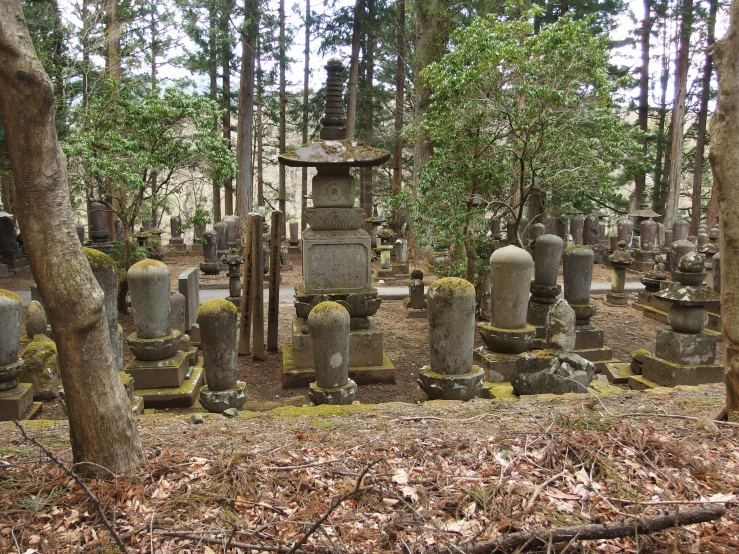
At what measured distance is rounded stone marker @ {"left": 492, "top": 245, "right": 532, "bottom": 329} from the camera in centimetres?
654

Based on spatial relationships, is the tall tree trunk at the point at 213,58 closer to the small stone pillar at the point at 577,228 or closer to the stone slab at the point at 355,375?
the stone slab at the point at 355,375

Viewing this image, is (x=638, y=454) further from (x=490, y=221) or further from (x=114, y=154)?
(x=114, y=154)

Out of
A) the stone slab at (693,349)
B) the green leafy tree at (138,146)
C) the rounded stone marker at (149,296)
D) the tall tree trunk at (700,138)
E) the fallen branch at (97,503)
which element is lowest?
the stone slab at (693,349)

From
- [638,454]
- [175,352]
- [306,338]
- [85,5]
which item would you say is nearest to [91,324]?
[638,454]

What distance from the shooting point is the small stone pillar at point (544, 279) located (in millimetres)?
8312

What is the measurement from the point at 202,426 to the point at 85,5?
15.7 meters

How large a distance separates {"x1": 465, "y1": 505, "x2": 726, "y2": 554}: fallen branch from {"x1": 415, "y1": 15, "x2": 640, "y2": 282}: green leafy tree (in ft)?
24.1

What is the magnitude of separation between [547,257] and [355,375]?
3.52 meters

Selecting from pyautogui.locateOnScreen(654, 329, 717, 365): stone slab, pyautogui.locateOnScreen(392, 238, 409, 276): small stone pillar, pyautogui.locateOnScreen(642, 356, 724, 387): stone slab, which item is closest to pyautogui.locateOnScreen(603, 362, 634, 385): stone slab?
pyautogui.locateOnScreen(642, 356, 724, 387): stone slab

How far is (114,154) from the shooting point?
9664 millimetres

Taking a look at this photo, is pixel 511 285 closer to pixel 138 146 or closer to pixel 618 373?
pixel 618 373

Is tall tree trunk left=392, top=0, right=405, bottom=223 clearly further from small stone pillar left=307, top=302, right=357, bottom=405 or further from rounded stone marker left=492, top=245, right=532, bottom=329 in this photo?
small stone pillar left=307, top=302, right=357, bottom=405

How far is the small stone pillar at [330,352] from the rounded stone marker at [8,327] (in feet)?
10.0

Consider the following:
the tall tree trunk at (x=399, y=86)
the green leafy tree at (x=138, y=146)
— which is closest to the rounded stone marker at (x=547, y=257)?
the green leafy tree at (x=138, y=146)
